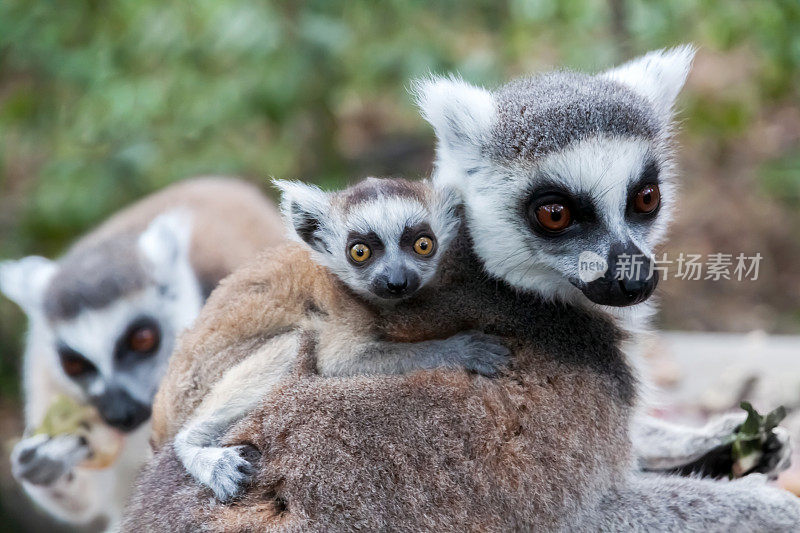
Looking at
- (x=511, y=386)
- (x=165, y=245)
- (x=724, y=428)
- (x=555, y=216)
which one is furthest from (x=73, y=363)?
(x=724, y=428)

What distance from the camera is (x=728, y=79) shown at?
10.5 m

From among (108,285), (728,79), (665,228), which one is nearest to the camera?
(665,228)

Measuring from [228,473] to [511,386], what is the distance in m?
1.02

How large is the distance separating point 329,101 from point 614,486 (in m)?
5.70

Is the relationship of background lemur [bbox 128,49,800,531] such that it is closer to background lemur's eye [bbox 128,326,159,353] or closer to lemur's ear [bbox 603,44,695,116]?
lemur's ear [bbox 603,44,695,116]

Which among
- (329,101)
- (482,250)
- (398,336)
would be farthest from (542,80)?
(329,101)

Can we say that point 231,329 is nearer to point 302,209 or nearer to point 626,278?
point 302,209

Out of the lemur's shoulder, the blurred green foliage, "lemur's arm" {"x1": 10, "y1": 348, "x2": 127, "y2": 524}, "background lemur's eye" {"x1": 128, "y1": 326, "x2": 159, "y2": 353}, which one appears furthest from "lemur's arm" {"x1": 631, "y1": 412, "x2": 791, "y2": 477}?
the blurred green foliage

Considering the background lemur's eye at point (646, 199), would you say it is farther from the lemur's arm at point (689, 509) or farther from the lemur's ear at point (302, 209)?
the lemur's ear at point (302, 209)

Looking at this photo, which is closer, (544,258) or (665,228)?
(544,258)

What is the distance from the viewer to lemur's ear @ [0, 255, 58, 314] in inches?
202

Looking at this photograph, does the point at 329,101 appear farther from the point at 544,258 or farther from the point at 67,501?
the point at 544,258

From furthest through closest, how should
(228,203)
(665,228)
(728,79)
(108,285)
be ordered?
(728,79) < (228,203) < (108,285) < (665,228)

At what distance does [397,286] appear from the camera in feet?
9.86
